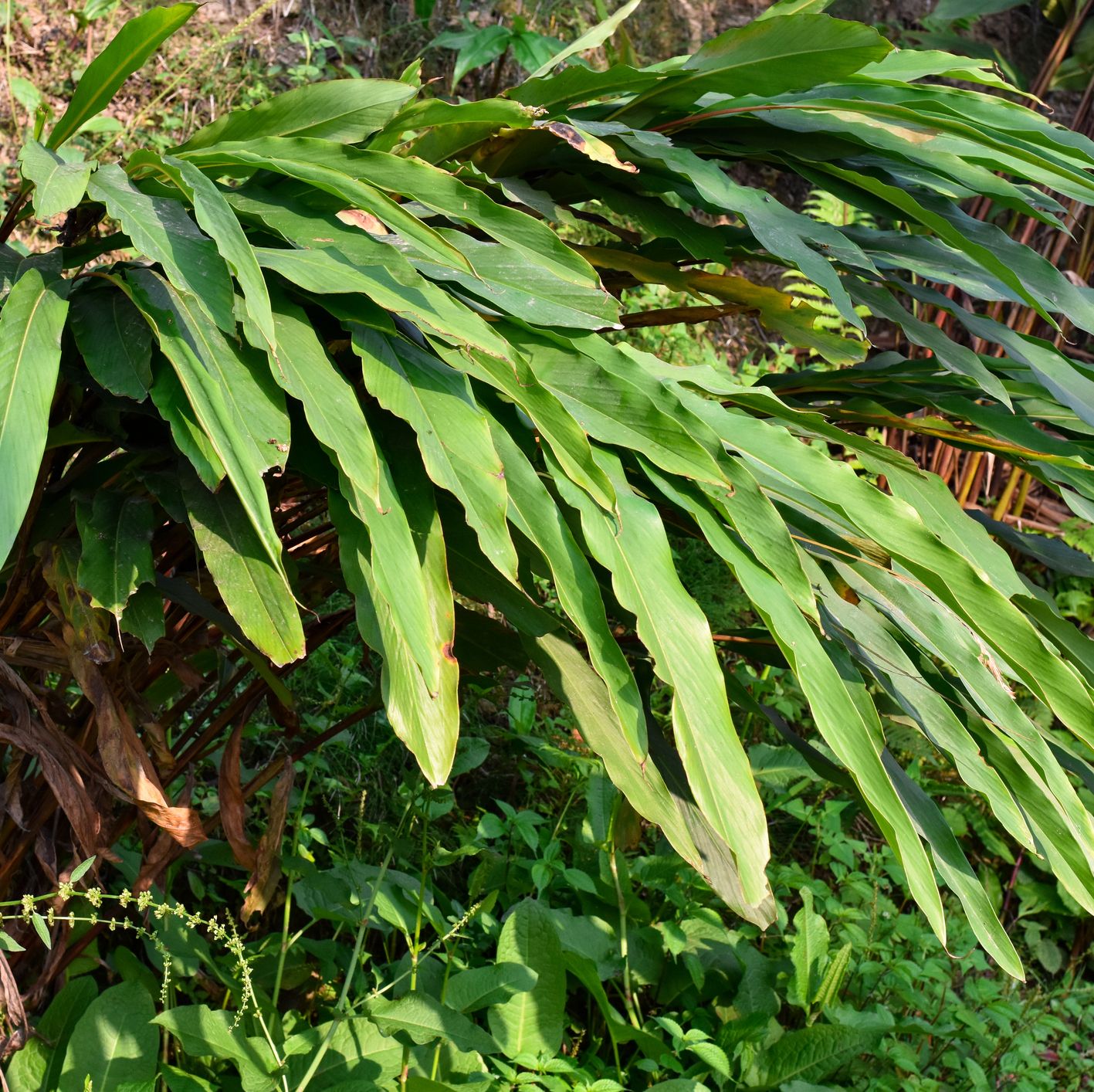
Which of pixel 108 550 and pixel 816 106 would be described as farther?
pixel 816 106

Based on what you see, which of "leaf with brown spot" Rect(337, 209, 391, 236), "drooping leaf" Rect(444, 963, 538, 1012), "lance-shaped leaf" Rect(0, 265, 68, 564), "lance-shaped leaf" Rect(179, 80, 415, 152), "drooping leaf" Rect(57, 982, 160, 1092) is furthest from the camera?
"drooping leaf" Rect(444, 963, 538, 1012)

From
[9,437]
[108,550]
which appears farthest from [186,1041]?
[9,437]

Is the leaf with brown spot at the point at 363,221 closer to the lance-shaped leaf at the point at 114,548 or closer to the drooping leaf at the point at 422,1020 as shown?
the lance-shaped leaf at the point at 114,548

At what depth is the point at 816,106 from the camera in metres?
1.04

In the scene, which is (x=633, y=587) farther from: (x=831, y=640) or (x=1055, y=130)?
(x=1055, y=130)

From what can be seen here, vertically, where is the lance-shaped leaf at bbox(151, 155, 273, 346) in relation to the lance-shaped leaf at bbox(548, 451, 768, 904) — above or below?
above

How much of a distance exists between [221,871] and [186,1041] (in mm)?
592

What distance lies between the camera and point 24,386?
2.32 feet

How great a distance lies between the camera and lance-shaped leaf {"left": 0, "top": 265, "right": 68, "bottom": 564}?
68 cm

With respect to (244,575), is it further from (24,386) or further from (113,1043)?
(113,1043)

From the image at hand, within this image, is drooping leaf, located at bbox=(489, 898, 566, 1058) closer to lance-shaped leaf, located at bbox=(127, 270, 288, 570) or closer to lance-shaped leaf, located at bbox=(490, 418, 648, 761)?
lance-shaped leaf, located at bbox=(490, 418, 648, 761)

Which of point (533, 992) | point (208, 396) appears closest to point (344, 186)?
point (208, 396)

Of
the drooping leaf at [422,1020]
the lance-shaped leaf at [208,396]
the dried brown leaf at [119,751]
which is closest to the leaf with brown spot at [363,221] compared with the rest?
the lance-shaped leaf at [208,396]

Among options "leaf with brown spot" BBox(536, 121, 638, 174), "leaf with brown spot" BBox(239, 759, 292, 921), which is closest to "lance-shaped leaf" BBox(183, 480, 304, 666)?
"leaf with brown spot" BBox(239, 759, 292, 921)
